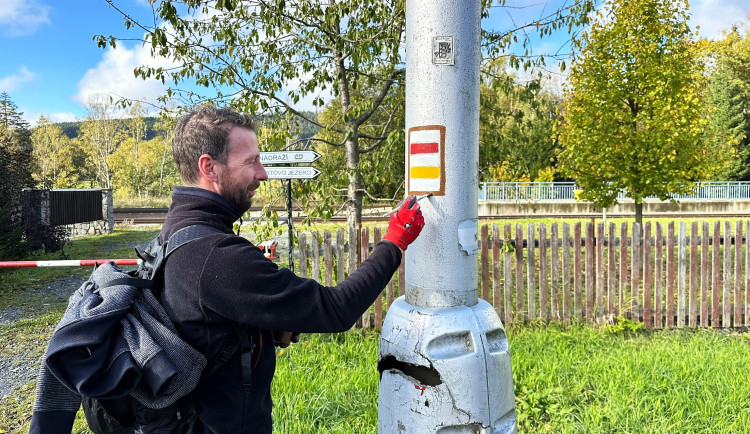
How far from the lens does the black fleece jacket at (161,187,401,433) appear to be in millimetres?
1541

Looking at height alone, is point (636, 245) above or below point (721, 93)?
below

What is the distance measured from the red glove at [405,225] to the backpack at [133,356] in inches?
25.7

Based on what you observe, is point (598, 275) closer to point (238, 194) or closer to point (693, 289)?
point (693, 289)

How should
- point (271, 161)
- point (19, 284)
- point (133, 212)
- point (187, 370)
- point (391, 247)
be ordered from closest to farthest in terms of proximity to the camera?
1. point (187, 370)
2. point (391, 247)
3. point (271, 161)
4. point (19, 284)
5. point (133, 212)

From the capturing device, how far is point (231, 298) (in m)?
1.54

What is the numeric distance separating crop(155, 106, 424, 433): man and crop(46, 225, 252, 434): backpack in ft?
0.13

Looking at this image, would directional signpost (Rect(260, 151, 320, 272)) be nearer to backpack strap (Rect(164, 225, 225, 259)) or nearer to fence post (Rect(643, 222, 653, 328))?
backpack strap (Rect(164, 225, 225, 259))

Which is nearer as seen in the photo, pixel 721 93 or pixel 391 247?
pixel 391 247

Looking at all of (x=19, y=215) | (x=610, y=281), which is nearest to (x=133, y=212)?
(x=19, y=215)

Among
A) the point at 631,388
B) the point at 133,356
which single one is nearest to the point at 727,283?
the point at 631,388

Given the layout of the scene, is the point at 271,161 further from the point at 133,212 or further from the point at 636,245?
the point at 133,212

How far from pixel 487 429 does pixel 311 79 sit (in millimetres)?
4910

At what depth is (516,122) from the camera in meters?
6.14

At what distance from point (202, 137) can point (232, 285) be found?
1.81ft
